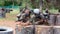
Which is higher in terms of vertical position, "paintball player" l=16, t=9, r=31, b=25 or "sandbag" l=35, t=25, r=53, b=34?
"paintball player" l=16, t=9, r=31, b=25

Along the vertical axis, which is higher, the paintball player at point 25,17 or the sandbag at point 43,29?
the paintball player at point 25,17

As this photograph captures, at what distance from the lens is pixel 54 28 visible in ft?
11.0

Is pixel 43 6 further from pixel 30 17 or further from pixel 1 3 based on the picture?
pixel 30 17

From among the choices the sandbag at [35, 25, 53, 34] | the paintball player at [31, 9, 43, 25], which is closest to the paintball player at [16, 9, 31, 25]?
the paintball player at [31, 9, 43, 25]

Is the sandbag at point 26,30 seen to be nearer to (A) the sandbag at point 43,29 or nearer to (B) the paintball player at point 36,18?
(A) the sandbag at point 43,29

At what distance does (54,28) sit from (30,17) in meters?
0.57

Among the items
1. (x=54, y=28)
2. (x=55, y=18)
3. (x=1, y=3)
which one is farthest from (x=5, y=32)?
(x=1, y=3)

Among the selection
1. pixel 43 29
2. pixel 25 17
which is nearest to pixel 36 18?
pixel 25 17

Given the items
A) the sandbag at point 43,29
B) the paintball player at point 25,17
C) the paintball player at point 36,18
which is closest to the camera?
the sandbag at point 43,29

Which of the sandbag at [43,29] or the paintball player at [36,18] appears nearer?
the sandbag at [43,29]

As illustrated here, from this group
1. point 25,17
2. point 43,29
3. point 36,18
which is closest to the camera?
point 43,29

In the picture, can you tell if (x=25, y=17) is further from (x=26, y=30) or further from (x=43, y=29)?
(x=43, y=29)

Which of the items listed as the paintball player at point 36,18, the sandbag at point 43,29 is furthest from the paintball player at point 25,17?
the sandbag at point 43,29

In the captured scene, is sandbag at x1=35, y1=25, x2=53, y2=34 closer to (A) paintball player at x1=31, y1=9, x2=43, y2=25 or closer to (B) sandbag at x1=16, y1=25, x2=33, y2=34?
(B) sandbag at x1=16, y1=25, x2=33, y2=34
